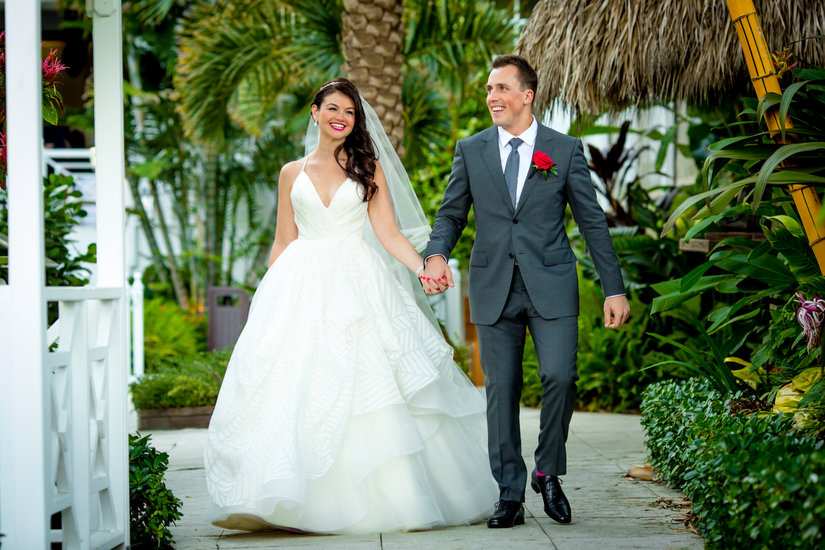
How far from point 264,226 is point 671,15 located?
43.9 ft

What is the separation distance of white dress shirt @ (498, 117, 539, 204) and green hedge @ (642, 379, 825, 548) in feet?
4.45

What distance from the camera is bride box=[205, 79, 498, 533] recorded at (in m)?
4.07

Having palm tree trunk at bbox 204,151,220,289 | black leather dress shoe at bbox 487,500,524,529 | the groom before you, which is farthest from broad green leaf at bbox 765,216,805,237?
palm tree trunk at bbox 204,151,220,289

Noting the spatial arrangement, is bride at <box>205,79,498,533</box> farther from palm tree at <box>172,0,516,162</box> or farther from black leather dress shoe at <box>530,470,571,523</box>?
palm tree at <box>172,0,516,162</box>

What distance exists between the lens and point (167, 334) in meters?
13.2

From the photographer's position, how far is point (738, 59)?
5926 millimetres

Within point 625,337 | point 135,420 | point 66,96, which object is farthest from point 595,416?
point 66,96

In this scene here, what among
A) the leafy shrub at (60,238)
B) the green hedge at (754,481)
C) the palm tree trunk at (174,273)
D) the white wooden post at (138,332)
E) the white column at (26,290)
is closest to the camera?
the green hedge at (754,481)

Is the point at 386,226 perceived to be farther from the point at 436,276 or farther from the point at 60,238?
the point at 60,238

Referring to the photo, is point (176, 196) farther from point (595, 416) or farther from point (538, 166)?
point (538, 166)

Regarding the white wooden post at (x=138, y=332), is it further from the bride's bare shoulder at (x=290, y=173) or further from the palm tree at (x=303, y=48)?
the bride's bare shoulder at (x=290, y=173)

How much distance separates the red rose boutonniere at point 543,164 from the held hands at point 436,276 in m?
0.59

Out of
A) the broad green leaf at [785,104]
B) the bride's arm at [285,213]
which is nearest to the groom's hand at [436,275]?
the bride's arm at [285,213]

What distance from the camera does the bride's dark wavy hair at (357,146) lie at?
4.61 meters
